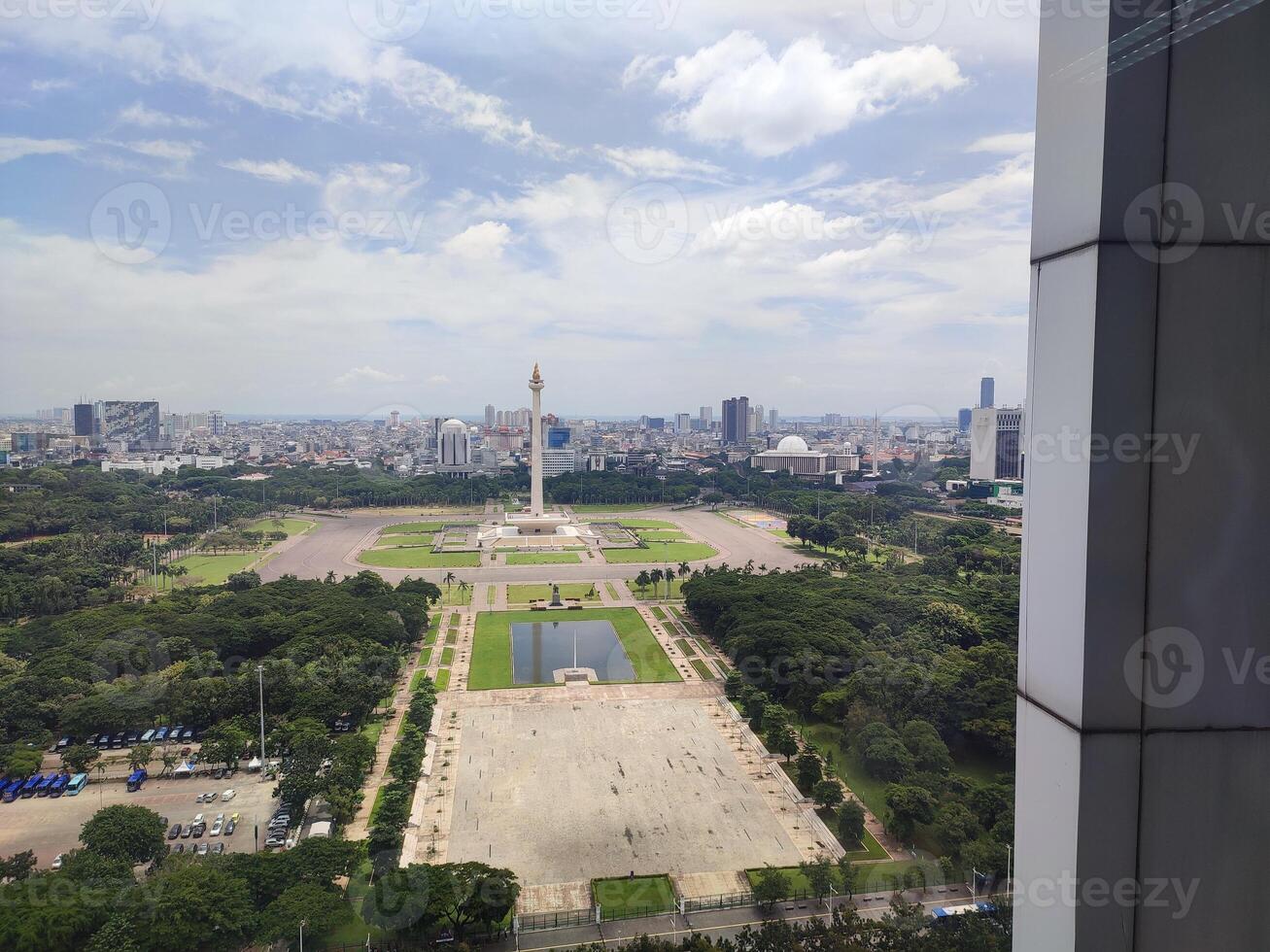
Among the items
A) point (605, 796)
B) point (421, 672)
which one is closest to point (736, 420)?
point (421, 672)

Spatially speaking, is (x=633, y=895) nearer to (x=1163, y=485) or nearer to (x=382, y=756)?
(x=382, y=756)

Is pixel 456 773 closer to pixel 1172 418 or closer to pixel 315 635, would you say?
pixel 315 635

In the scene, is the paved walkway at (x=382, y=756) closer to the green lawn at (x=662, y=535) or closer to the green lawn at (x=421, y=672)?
the green lawn at (x=421, y=672)

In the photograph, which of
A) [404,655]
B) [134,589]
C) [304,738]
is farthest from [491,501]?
[304,738]

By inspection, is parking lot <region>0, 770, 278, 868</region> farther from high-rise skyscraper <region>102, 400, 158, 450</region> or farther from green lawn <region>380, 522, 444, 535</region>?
high-rise skyscraper <region>102, 400, 158, 450</region>

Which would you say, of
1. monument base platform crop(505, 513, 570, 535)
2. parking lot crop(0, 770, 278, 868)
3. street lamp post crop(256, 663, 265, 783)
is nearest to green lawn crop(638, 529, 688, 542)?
monument base platform crop(505, 513, 570, 535)

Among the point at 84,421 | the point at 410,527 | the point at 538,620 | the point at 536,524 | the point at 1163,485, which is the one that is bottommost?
the point at 538,620

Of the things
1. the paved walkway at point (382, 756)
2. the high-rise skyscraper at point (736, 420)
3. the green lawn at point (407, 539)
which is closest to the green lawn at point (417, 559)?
the green lawn at point (407, 539)
